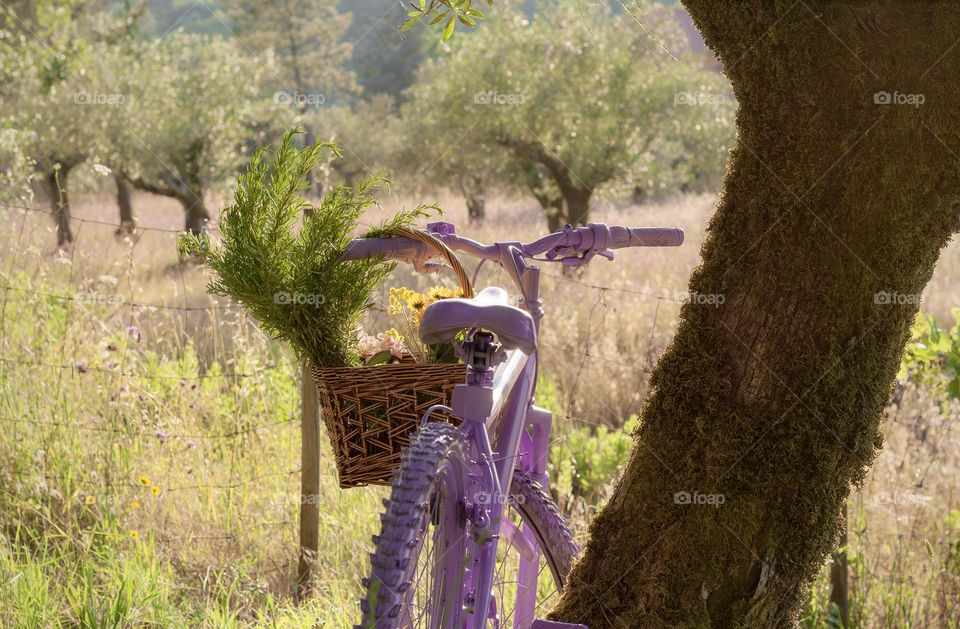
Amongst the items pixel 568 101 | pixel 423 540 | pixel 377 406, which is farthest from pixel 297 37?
pixel 423 540

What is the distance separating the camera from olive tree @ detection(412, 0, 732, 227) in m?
14.0

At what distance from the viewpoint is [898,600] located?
3.29 m

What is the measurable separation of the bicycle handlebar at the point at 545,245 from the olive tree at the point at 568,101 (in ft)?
37.1

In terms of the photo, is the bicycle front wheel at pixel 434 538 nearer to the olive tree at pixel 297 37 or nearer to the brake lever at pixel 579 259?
the brake lever at pixel 579 259

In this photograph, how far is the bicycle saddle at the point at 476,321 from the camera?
5.17 ft

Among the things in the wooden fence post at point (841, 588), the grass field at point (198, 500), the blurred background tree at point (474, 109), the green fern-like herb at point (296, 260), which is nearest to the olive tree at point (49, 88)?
the blurred background tree at point (474, 109)

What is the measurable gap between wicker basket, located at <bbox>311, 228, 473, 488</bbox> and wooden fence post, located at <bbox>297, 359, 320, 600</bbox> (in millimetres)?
1384

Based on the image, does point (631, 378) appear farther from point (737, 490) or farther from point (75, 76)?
point (75, 76)

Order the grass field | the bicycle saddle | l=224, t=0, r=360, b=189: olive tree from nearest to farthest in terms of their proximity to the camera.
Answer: the bicycle saddle < the grass field < l=224, t=0, r=360, b=189: olive tree

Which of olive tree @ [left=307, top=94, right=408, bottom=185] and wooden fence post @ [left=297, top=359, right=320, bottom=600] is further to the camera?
olive tree @ [left=307, top=94, right=408, bottom=185]

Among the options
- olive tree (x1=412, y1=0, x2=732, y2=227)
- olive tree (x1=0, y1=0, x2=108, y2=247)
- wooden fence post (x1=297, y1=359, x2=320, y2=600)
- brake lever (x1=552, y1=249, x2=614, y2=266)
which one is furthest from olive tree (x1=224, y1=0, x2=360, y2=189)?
brake lever (x1=552, y1=249, x2=614, y2=266)

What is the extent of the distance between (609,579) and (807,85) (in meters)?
1.08

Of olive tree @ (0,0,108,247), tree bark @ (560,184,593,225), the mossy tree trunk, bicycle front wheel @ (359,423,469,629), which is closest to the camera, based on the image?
bicycle front wheel @ (359,423,469,629)

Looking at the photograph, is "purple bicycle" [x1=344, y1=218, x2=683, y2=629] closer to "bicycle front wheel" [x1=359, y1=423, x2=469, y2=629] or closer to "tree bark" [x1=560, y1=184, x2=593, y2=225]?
"bicycle front wheel" [x1=359, y1=423, x2=469, y2=629]
